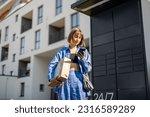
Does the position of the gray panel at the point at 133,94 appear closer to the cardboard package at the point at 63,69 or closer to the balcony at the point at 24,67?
the cardboard package at the point at 63,69

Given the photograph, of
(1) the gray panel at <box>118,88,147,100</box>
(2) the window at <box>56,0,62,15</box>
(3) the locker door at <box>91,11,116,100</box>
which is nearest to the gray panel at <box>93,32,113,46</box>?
(3) the locker door at <box>91,11,116,100</box>

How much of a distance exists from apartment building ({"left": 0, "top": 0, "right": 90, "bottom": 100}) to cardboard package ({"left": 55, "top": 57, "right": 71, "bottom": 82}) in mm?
14513

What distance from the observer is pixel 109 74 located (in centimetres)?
1275

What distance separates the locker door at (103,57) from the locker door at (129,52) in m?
0.37

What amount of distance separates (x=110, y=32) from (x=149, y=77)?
3.41m

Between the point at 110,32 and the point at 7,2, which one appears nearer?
the point at 110,32

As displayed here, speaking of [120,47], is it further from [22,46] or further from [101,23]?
[22,46]

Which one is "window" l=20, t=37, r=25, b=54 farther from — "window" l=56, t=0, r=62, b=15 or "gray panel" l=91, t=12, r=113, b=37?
"gray panel" l=91, t=12, r=113, b=37

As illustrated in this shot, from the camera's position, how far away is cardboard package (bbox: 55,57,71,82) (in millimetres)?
2834

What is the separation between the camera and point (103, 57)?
13.3 m

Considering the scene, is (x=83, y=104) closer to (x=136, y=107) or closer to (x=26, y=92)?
(x=136, y=107)

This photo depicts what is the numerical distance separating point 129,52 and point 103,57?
177 cm

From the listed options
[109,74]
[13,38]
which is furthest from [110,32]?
[13,38]

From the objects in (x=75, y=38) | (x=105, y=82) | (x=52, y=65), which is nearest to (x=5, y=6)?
(x=105, y=82)
